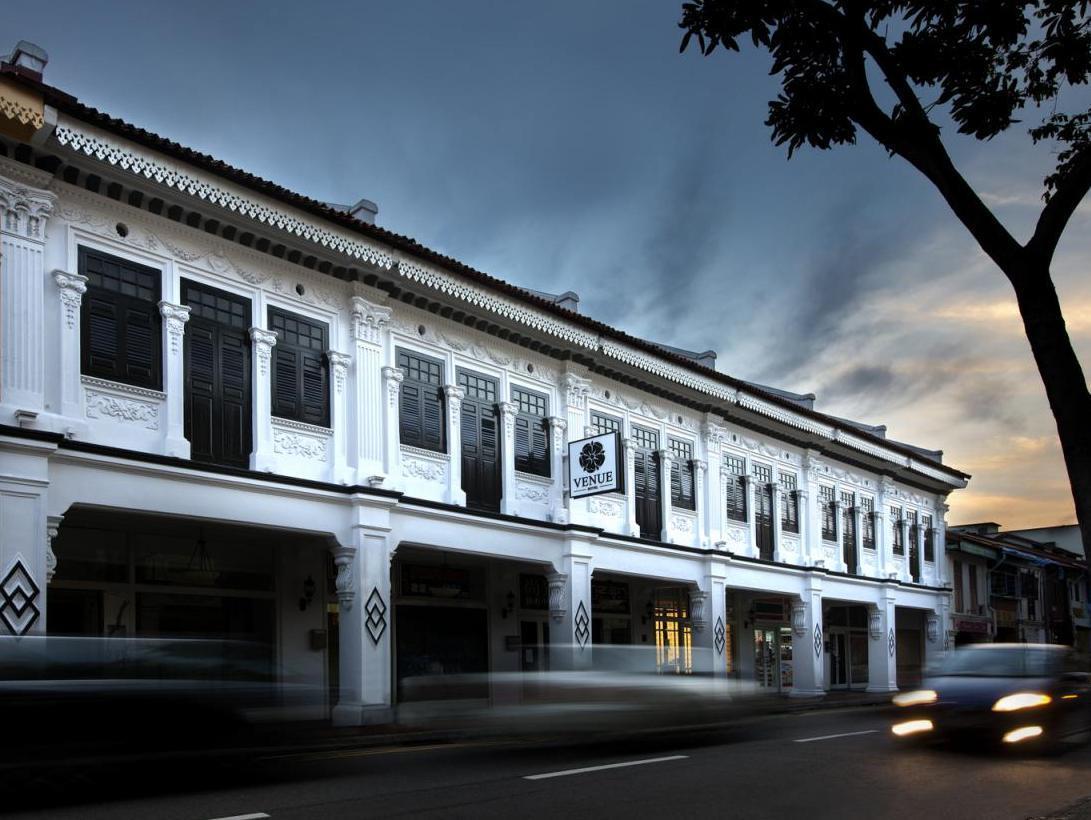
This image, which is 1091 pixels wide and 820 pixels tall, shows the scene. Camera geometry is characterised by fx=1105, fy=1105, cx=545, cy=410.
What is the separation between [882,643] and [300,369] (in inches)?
996

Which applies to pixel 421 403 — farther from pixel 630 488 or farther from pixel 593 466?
pixel 630 488

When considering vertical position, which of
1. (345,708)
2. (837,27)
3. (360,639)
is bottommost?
(345,708)

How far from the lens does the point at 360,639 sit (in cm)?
1888

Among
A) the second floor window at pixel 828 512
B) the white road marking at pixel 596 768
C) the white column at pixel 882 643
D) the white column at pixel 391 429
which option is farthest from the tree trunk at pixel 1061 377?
the white column at pixel 882 643

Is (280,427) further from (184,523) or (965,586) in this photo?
(965,586)

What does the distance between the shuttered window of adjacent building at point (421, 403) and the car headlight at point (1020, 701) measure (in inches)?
442

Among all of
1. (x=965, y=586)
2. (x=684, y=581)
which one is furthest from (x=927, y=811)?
(x=965, y=586)

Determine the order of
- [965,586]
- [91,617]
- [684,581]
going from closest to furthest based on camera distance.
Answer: [91,617] < [684,581] < [965,586]

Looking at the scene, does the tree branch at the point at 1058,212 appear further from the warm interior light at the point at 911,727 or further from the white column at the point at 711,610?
the white column at the point at 711,610

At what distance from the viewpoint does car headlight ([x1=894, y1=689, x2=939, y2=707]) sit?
46.4ft

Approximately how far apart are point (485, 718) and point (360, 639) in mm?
5549

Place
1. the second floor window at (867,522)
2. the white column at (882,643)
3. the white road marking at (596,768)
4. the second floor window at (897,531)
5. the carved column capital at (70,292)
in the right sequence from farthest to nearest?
the second floor window at (897,531) < the second floor window at (867,522) < the white column at (882,643) < the carved column capital at (70,292) < the white road marking at (596,768)

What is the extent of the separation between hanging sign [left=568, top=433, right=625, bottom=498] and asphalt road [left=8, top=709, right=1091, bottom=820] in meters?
8.43

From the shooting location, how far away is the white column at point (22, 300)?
14.9 m
